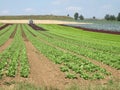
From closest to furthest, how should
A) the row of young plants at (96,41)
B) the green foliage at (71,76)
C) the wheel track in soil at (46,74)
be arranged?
the wheel track in soil at (46,74) → the green foliage at (71,76) → the row of young plants at (96,41)

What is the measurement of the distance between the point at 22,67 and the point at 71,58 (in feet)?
15.4

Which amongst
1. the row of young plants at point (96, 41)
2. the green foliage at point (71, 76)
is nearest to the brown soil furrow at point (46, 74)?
the green foliage at point (71, 76)

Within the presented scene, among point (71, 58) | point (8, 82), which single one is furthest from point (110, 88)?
point (71, 58)

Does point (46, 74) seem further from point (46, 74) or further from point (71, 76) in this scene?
point (71, 76)

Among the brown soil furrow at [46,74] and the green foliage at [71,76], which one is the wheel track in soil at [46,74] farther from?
the green foliage at [71,76]

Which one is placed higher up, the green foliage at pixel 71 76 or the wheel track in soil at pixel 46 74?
the green foliage at pixel 71 76

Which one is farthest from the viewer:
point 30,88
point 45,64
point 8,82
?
point 45,64

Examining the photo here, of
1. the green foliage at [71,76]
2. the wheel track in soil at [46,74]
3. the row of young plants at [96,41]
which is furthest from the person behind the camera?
the row of young plants at [96,41]

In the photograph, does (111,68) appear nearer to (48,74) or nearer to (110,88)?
(48,74)

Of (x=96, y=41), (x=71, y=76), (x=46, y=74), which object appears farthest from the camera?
(x=96, y=41)

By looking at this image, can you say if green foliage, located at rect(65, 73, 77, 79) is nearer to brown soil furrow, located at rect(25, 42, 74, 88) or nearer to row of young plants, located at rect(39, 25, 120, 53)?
brown soil furrow, located at rect(25, 42, 74, 88)

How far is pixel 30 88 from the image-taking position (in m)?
10.3

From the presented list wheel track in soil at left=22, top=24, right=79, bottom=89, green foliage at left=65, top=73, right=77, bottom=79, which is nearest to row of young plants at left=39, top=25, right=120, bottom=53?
wheel track in soil at left=22, top=24, right=79, bottom=89

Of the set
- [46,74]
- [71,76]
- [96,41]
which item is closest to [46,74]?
[46,74]
